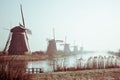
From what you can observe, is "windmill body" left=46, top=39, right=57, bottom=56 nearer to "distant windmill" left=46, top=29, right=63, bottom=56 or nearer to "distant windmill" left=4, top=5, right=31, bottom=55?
"distant windmill" left=46, top=29, right=63, bottom=56

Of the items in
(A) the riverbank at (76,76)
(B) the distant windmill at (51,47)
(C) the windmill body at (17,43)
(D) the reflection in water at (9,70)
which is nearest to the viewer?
(D) the reflection in water at (9,70)

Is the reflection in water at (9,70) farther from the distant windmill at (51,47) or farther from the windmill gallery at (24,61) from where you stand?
the distant windmill at (51,47)

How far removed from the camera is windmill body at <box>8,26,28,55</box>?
39647 millimetres

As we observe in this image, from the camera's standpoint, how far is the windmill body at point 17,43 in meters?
39.6

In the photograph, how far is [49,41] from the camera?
6125 centimetres

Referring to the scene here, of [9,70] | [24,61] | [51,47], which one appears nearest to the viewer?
[9,70]

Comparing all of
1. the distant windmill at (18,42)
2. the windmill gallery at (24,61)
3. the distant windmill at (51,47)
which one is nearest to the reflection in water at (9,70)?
the windmill gallery at (24,61)

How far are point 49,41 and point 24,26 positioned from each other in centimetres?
1677

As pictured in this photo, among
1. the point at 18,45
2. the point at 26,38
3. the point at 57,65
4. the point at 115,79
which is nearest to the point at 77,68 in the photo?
the point at 57,65

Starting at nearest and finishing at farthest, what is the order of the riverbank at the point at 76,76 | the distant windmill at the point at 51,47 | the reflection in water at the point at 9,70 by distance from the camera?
the reflection in water at the point at 9,70
the riverbank at the point at 76,76
the distant windmill at the point at 51,47

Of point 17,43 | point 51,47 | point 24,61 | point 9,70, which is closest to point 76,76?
point 24,61

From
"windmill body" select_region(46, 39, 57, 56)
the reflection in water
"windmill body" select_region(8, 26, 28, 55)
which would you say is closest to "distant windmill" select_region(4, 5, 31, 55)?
"windmill body" select_region(8, 26, 28, 55)

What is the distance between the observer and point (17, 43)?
39938 millimetres

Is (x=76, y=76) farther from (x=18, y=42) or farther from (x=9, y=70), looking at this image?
(x=18, y=42)
